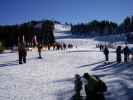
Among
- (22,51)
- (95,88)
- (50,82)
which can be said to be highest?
(22,51)

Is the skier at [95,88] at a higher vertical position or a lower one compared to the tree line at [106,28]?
lower

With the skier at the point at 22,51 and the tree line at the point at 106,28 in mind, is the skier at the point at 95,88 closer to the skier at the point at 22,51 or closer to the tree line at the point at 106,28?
the skier at the point at 22,51

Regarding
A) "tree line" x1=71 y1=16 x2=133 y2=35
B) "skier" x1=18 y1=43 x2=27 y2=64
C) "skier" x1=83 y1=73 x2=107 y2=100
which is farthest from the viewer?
"tree line" x1=71 y1=16 x2=133 y2=35

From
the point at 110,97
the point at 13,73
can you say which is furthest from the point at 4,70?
the point at 110,97

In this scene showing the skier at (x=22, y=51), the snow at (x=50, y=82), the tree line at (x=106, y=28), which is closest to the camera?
the snow at (x=50, y=82)

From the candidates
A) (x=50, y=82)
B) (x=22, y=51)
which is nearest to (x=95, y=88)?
(x=50, y=82)

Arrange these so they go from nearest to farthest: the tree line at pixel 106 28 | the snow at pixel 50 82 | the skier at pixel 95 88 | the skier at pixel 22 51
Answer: the skier at pixel 95 88 → the snow at pixel 50 82 → the skier at pixel 22 51 → the tree line at pixel 106 28

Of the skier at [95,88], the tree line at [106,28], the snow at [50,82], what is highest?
the tree line at [106,28]

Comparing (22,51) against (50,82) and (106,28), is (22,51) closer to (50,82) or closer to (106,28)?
(50,82)

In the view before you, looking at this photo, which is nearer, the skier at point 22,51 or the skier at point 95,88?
the skier at point 95,88

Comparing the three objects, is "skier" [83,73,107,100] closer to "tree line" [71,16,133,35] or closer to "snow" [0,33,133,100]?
"snow" [0,33,133,100]

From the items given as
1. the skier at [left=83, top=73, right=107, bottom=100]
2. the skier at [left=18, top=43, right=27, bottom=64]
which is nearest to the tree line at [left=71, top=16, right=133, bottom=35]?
the skier at [left=18, top=43, right=27, bottom=64]

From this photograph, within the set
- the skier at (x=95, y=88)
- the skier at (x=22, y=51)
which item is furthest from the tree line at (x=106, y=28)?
the skier at (x=95, y=88)

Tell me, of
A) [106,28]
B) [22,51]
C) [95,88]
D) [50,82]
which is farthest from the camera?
[106,28]
